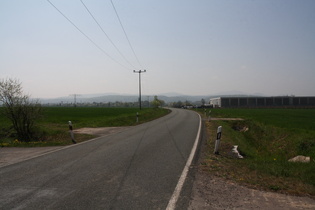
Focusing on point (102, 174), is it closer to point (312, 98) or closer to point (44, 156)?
point (44, 156)

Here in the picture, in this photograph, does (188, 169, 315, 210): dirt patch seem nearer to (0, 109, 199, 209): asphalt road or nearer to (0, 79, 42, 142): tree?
(0, 109, 199, 209): asphalt road

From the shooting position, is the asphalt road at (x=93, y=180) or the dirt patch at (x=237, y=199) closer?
the dirt patch at (x=237, y=199)

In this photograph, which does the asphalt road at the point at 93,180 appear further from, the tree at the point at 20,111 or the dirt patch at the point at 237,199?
the tree at the point at 20,111

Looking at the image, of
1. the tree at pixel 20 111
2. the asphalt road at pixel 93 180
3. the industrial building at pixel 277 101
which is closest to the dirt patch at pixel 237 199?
the asphalt road at pixel 93 180

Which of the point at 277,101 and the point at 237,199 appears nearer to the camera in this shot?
the point at 237,199

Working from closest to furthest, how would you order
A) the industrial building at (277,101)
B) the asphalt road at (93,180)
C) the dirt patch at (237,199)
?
the dirt patch at (237,199) < the asphalt road at (93,180) < the industrial building at (277,101)

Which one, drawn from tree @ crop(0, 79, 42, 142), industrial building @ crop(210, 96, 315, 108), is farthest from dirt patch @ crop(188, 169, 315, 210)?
industrial building @ crop(210, 96, 315, 108)

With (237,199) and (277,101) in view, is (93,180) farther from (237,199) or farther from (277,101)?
(277,101)

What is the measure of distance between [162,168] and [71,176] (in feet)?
7.55

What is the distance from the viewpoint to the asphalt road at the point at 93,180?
4.45m

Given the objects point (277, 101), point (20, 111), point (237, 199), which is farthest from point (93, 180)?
point (277, 101)

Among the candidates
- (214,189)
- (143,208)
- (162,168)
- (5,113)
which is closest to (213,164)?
(162,168)

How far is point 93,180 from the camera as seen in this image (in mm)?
5742

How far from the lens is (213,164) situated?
24.5 ft
